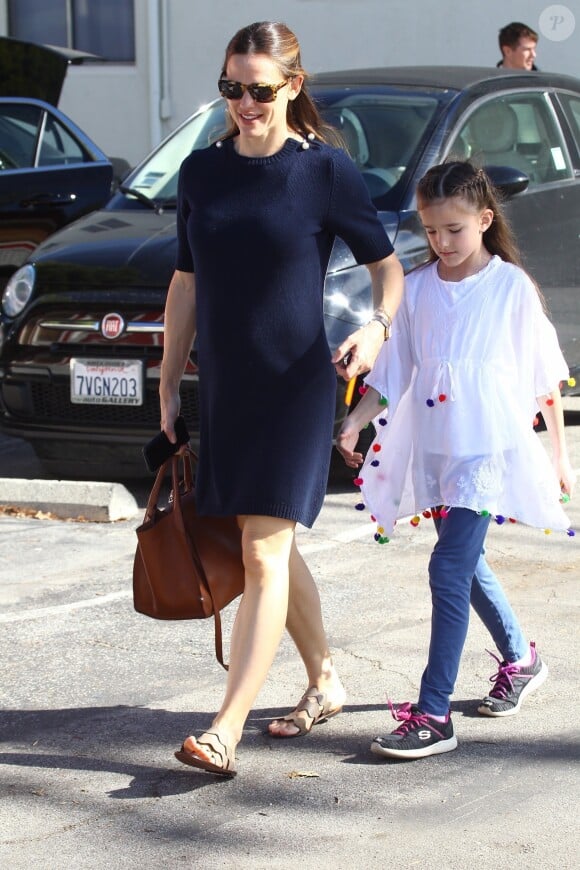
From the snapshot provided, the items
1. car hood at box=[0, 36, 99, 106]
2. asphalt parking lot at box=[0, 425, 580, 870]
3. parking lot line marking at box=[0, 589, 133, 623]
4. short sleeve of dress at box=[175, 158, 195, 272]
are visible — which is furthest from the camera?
car hood at box=[0, 36, 99, 106]

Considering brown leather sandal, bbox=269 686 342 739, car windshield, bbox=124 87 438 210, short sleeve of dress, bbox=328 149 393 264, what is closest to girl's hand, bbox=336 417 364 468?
short sleeve of dress, bbox=328 149 393 264

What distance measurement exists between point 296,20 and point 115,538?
10.1 metres

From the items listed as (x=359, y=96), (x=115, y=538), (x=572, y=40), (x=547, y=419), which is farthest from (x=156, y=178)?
(x=572, y=40)

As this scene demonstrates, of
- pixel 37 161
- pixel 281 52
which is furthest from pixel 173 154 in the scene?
pixel 281 52

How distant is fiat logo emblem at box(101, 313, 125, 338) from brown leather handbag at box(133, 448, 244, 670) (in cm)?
279

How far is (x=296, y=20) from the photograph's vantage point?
49.5ft

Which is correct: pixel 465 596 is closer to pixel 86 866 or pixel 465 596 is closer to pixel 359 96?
pixel 86 866

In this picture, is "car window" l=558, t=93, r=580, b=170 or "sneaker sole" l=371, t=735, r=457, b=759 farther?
"car window" l=558, t=93, r=580, b=170

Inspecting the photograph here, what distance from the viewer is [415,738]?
3779 mm

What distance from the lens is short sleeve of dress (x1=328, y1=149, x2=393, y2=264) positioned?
3.66 metres

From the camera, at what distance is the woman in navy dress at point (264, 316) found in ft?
11.8

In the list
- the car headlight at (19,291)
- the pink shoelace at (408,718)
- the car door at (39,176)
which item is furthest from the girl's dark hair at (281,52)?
the car door at (39,176)

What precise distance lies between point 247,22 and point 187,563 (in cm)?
1272

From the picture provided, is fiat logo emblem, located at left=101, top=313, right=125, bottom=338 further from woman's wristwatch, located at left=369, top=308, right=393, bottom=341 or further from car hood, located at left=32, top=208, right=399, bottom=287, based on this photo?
woman's wristwatch, located at left=369, top=308, right=393, bottom=341
